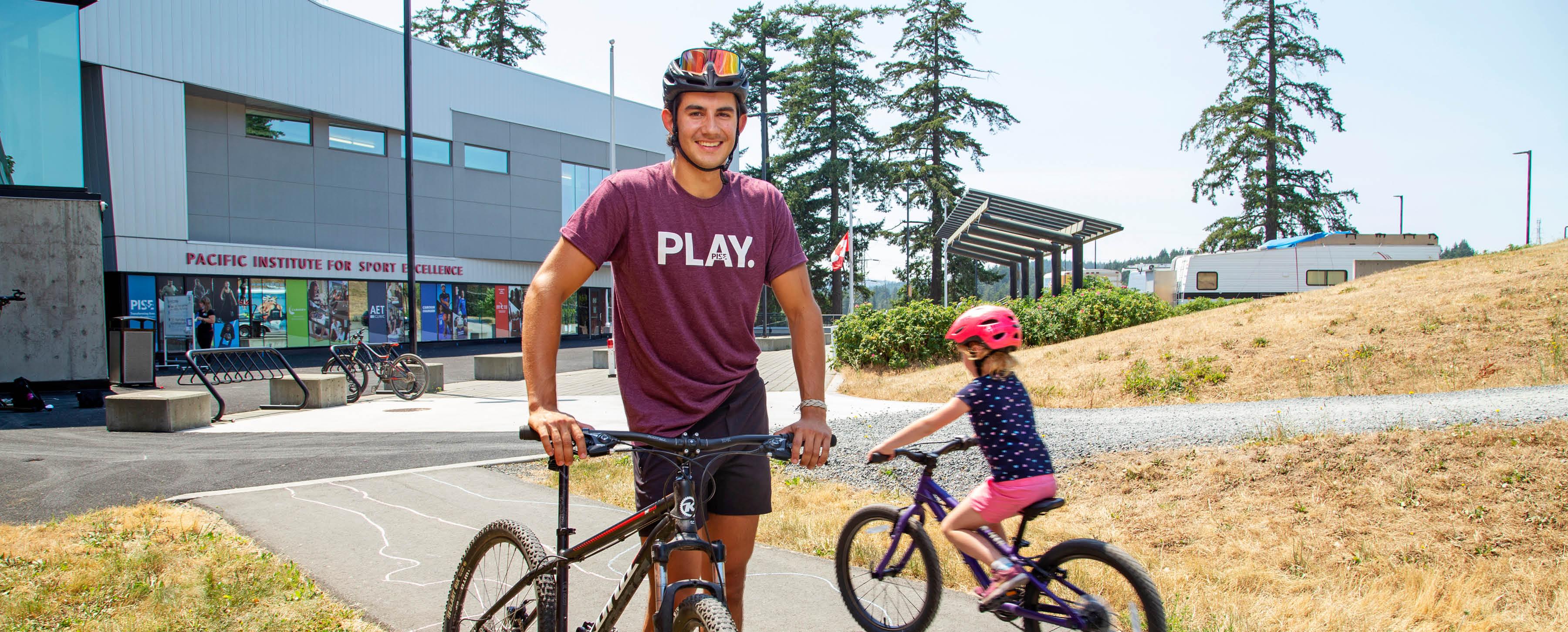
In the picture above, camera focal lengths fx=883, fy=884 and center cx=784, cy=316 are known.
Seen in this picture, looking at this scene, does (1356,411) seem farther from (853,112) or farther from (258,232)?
(853,112)

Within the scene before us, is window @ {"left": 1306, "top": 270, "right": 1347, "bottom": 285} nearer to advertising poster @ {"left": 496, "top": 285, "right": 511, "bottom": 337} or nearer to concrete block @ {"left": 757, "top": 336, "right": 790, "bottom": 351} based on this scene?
concrete block @ {"left": 757, "top": 336, "right": 790, "bottom": 351}

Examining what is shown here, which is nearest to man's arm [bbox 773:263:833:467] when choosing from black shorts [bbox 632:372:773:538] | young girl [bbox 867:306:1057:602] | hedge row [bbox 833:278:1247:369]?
black shorts [bbox 632:372:773:538]

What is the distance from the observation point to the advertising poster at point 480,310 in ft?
114

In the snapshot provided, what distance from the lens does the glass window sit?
14.8 m

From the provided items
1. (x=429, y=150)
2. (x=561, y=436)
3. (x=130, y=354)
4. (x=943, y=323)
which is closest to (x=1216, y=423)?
(x=561, y=436)

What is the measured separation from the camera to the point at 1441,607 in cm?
373

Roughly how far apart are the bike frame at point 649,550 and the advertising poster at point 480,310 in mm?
34071

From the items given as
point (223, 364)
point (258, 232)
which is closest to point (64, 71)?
A: point (223, 364)

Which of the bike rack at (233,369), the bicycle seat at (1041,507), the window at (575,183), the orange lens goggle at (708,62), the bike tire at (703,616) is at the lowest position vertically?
the bike rack at (233,369)

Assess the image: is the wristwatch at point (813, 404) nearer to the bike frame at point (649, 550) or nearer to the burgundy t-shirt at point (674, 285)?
the burgundy t-shirt at point (674, 285)

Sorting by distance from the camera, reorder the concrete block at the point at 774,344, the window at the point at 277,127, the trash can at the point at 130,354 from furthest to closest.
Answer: the concrete block at the point at 774,344 → the window at the point at 277,127 → the trash can at the point at 130,354

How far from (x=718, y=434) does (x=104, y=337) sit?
17.4 meters

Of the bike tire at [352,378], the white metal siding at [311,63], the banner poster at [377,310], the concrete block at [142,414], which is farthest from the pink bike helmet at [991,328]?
the banner poster at [377,310]

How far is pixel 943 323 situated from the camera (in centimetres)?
1588
